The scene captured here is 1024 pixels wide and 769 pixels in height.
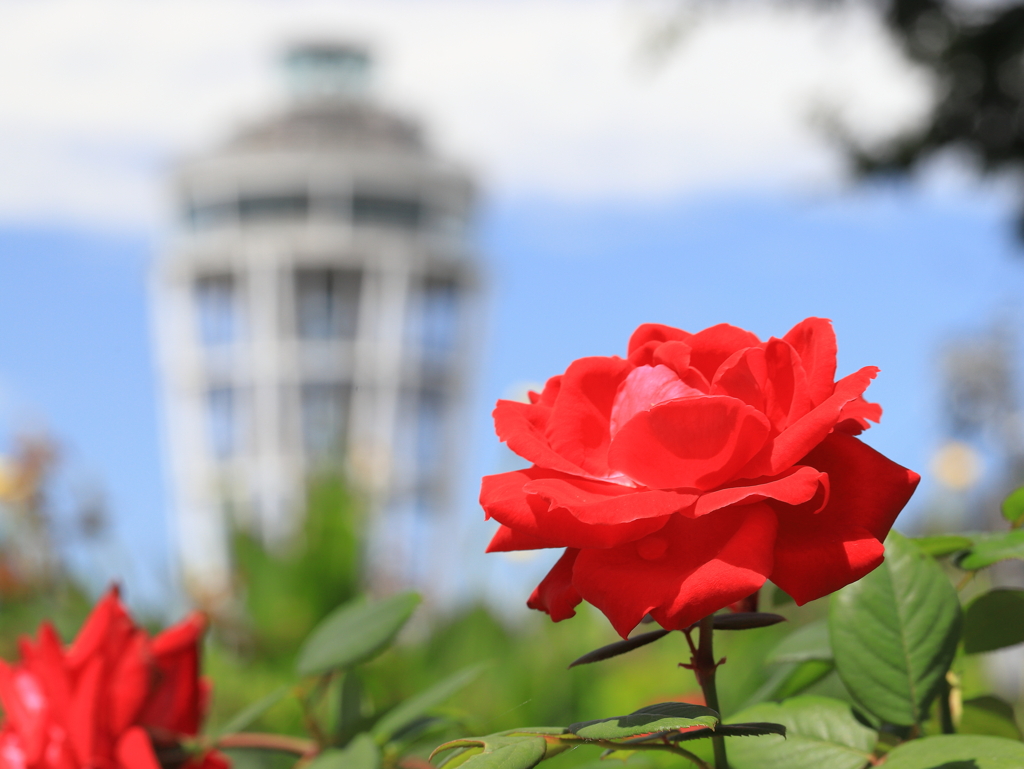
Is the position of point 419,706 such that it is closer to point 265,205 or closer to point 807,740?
point 807,740

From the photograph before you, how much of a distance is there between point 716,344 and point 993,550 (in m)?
0.13

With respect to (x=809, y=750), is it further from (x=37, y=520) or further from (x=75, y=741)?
(x=37, y=520)

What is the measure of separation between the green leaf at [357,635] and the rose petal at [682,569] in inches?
6.1

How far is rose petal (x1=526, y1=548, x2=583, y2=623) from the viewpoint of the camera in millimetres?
317

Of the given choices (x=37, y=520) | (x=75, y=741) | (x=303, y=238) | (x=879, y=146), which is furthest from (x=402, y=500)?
(x=75, y=741)

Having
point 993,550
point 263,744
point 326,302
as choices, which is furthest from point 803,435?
point 326,302

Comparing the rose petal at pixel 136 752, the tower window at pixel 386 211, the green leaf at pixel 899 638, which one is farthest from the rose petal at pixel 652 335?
the tower window at pixel 386 211

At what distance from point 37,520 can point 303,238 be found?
14470 mm

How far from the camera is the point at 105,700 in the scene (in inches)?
17.7

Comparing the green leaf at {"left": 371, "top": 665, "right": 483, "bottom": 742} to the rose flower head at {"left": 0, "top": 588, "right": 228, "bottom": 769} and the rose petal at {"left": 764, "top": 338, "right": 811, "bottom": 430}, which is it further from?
the rose petal at {"left": 764, "top": 338, "right": 811, "bottom": 430}

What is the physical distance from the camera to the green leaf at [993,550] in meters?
0.36

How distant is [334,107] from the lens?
17812 mm

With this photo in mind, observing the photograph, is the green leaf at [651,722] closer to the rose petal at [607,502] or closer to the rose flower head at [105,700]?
the rose petal at [607,502]

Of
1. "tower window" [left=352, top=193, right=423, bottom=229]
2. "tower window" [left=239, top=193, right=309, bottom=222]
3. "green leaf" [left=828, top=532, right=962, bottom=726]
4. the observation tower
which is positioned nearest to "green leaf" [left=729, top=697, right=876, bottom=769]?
"green leaf" [left=828, top=532, right=962, bottom=726]
